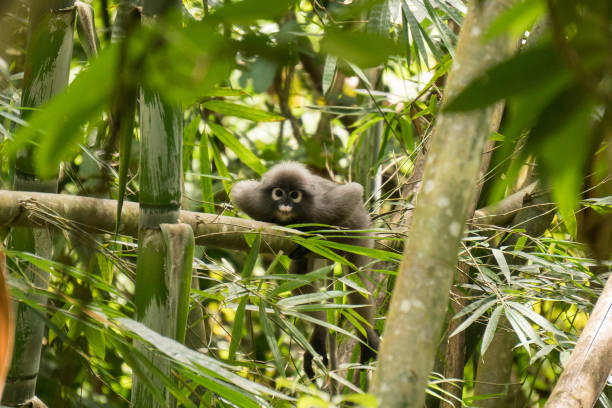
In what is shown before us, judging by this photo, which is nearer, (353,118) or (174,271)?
(174,271)

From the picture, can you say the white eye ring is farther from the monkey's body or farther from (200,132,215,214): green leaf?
(200,132,215,214): green leaf

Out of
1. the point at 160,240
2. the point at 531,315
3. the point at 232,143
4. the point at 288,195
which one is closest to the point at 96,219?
the point at 160,240

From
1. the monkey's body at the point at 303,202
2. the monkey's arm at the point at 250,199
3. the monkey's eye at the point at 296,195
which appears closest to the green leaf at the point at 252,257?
the monkey's body at the point at 303,202

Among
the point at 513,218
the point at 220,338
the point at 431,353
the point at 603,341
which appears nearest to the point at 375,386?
the point at 431,353

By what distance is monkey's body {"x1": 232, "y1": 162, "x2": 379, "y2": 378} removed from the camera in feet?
8.64

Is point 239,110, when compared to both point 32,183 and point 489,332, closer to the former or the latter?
point 32,183

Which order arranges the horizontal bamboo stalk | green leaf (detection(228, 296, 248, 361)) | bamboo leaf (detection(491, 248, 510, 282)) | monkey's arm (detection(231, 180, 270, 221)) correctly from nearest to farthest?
the horizontal bamboo stalk < green leaf (detection(228, 296, 248, 361)) < bamboo leaf (detection(491, 248, 510, 282)) < monkey's arm (detection(231, 180, 270, 221))

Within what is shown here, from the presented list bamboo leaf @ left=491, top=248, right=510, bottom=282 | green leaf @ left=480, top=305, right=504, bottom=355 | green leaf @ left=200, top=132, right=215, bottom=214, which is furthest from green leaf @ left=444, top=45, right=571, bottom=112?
green leaf @ left=200, top=132, right=215, bottom=214

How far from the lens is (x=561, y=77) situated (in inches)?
15.3

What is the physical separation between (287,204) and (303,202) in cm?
7

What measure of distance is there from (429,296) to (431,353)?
2.1 inches

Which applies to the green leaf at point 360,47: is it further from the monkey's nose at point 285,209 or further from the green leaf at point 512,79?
the monkey's nose at point 285,209

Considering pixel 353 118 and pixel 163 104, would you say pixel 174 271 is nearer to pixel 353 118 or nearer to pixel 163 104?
pixel 163 104

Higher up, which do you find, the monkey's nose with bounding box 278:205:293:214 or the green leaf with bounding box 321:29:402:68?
the green leaf with bounding box 321:29:402:68
